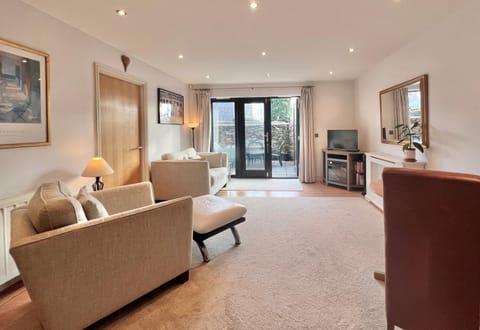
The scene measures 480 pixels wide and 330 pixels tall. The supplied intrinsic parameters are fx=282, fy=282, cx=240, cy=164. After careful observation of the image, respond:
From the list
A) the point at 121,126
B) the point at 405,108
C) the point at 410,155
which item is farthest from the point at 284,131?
the point at 121,126

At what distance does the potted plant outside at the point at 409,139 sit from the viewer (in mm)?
3613

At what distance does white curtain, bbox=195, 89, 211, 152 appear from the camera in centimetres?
684

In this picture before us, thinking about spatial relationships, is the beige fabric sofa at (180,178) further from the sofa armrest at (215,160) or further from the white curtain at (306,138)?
the white curtain at (306,138)

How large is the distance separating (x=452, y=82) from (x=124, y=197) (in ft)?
11.4

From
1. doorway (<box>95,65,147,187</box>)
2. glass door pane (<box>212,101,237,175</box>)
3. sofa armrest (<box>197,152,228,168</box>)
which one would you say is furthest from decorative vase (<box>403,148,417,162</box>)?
glass door pane (<box>212,101,237,175</box>)

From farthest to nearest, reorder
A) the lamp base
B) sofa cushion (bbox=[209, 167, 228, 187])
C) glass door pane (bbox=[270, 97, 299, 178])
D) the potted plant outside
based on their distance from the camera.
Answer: glass door pane (bbox=[270, 97, 299, 178]) → sofa cushion (bbox=[209, 167, 228, 187]) → the potted plant outside → the lamp base

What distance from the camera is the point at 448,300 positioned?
128 centimetres

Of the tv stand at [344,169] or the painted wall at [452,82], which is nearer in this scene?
the painted wall at [452,82]

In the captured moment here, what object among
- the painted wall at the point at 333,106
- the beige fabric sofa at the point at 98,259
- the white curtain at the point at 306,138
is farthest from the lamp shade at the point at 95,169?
the painted wall at the point at 333,106

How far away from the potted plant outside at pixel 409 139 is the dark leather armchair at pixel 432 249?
8.38ft

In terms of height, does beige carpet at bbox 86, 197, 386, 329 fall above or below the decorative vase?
below

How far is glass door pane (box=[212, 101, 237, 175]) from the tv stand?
2.31 meters

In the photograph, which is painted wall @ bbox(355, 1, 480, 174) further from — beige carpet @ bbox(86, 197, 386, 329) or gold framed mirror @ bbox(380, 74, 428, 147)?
beige carpet @ bbox(86, 197, 386, 329)

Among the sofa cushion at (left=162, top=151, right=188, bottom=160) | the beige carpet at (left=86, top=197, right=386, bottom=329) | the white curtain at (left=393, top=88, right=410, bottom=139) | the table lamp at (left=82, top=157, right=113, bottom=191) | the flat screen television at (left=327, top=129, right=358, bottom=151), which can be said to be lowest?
the beige carpet at (left=86, top=197, right=386, bottom=329)
